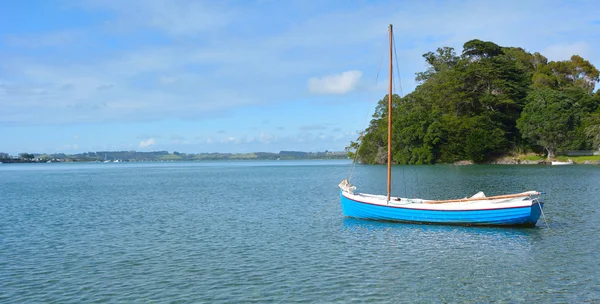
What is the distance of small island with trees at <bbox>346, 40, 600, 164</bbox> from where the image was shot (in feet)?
317

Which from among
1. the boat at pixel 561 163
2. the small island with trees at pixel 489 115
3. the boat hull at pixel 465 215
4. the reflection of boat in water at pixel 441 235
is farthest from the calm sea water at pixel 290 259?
the small island with trees at pixel 489 115

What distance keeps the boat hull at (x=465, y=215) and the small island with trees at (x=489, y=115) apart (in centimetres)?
6303

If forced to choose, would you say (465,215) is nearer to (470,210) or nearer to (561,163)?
(470,210)

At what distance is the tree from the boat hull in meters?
77.2

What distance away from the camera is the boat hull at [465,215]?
25.4 meters

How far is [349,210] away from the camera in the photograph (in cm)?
3039

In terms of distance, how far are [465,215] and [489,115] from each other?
8541cm

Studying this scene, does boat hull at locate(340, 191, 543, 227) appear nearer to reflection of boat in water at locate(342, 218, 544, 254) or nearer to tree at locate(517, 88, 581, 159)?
reflection of boat in water at locate(342, 218, 544, 254)

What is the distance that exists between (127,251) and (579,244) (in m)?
19.4

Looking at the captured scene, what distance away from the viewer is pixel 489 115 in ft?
344

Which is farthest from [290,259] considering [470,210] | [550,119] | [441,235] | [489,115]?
[489,115]

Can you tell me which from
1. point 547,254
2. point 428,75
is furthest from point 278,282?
point 428,75

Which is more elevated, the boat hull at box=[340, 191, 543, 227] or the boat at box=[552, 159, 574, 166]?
the boat at box=[552, 159, 574, 166]

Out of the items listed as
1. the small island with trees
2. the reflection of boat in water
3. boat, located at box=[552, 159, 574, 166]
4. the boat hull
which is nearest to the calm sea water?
the reflection of boat in water
